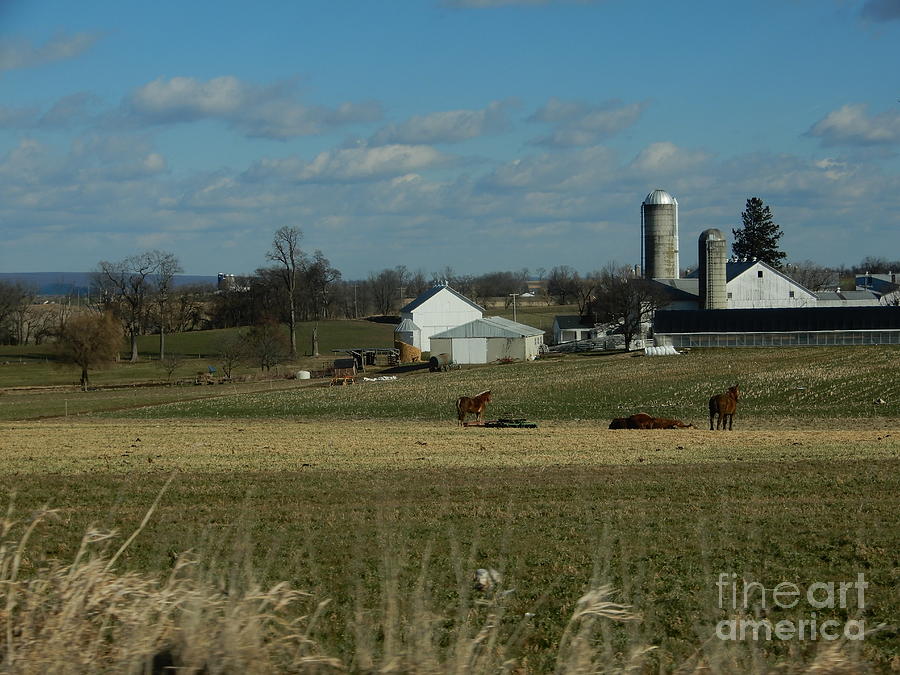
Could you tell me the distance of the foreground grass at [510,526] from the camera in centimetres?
733

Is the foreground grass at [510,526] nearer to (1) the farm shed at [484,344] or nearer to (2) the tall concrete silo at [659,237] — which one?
(1) the farm shed at [484,344]

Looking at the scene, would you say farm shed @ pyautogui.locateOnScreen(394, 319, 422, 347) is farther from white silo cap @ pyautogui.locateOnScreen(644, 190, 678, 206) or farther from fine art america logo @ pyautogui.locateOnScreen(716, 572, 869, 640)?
fine art america logo @ pyautogui.locateOnScreen(716, 572, 869, 640)

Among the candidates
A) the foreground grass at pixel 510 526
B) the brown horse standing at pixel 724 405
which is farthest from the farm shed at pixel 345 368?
the foreground grass at pixel 510 526

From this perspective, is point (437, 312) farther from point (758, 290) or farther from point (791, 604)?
point (791, 604)

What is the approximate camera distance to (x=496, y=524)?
11773mm

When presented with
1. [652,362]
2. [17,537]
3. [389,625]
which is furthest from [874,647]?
[652,362]

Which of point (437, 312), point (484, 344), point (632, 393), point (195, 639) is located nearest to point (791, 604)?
point (195, 639)

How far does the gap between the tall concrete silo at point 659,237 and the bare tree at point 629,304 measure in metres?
21.5

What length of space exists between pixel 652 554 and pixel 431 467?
8.31 m

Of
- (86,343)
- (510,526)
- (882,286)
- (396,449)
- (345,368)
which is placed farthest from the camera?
(882,286)

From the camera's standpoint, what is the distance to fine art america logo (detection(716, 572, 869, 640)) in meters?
7.30

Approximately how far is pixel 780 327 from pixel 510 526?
Result: 8241cm

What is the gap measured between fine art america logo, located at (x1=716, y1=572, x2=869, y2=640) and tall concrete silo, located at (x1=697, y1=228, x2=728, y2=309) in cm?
9641

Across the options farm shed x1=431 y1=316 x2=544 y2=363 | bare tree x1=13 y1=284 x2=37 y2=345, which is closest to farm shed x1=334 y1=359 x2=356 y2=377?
farm shed x1=431 y1=316 x2=544 y2=363
